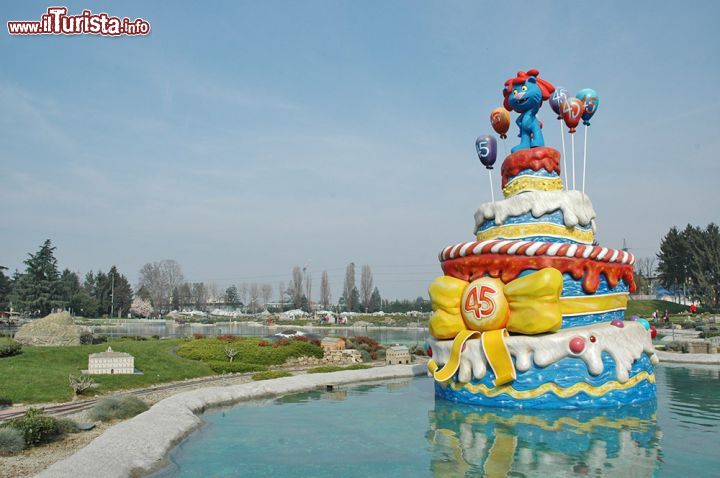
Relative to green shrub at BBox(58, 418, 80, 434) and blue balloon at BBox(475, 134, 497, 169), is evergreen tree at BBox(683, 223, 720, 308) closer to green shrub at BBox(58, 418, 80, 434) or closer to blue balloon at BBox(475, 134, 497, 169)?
blue balloon at BBox(475, 134, 497, 169)

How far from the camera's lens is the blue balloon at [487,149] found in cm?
2008

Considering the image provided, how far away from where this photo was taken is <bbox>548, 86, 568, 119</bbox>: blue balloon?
60.0 ft

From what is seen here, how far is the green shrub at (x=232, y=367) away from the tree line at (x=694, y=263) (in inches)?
2454

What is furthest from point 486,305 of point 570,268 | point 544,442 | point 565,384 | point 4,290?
point 4,290

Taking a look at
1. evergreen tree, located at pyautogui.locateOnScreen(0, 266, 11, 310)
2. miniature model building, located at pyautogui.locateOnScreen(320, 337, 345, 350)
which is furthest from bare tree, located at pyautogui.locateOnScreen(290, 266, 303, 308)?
miniature model building, located at pyautogui.locateOnScreen(320, 337, 345, 350)

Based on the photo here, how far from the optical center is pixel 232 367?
26.4 meters

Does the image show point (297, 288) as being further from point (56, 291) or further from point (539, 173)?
point (539, 173)

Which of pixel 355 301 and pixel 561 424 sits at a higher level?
pixel 355 301

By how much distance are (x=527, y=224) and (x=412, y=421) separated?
6973mm

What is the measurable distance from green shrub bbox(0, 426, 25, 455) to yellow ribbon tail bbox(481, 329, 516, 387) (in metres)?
11.8

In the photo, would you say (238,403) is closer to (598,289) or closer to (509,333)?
(509,333)

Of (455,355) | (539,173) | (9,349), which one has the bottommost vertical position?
(9,349)

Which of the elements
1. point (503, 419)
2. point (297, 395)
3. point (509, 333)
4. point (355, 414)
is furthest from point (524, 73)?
point (297, 395)

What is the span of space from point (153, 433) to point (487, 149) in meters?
14.2
